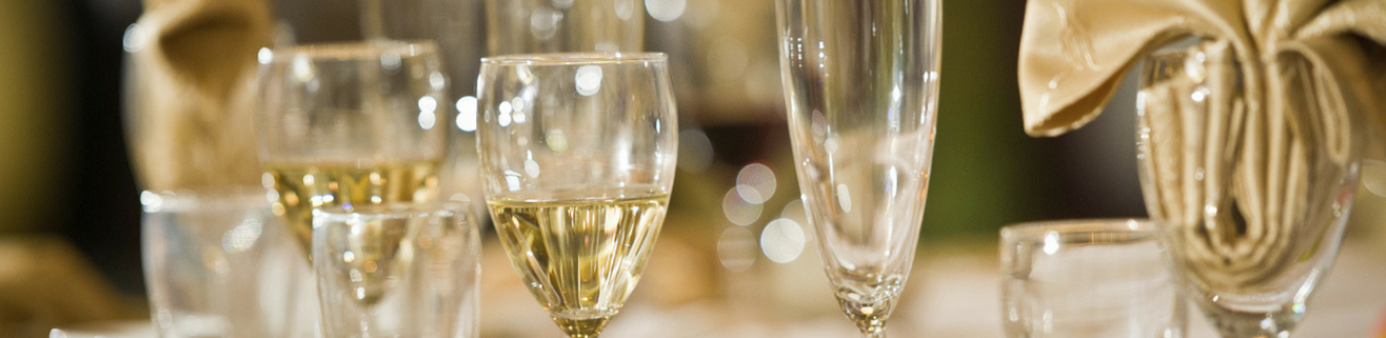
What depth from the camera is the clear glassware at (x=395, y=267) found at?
2.01ft

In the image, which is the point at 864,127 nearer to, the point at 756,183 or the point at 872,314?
the point at 872,314

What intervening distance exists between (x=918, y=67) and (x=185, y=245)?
50cm

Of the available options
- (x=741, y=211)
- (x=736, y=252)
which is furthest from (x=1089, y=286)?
(x=741, y=211)

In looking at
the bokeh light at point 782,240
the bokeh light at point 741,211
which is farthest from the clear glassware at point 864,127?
the bokeh light at point 741,211

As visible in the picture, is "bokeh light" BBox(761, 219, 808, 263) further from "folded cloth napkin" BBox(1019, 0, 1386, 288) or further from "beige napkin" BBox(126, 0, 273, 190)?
"folded cloth napkin" BBox(1019, 0, 1386, 288)

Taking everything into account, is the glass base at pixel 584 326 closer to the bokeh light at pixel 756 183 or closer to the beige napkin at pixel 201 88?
the beige napkin at pixel 201 88

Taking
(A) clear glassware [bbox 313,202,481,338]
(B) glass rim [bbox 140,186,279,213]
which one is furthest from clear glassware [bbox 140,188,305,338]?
(A) clear glassware [bbox 313,202,481,338]

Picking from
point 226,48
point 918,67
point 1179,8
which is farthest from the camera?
point 226,48

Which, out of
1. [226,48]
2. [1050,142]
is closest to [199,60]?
[226,48]

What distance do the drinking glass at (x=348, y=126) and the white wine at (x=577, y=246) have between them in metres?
0.25

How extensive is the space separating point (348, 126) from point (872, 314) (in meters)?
0.41

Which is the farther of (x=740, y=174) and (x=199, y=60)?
(x=740, y=174)

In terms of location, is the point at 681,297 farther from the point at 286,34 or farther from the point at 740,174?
the point at 286,34

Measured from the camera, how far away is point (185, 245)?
81cm
